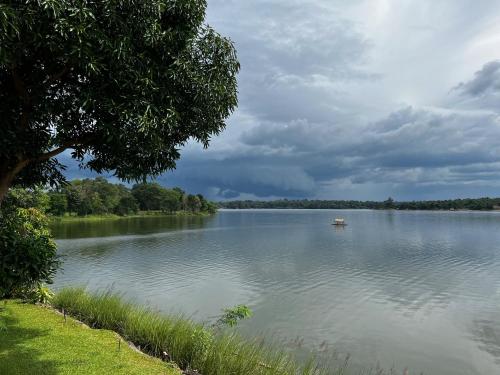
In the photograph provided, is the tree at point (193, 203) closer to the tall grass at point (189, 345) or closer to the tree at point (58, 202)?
the tree at point (58, 202)

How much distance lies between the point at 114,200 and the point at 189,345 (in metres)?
134

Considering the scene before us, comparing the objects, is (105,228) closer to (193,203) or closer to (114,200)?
(114,200)

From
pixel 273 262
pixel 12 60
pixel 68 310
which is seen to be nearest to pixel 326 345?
pixel 68 310

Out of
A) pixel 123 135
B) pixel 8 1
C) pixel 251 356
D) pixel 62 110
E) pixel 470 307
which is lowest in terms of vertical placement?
pixel 470 307

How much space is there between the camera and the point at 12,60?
6.20 m

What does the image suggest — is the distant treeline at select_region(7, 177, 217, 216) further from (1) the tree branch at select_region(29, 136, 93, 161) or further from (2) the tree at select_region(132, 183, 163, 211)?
(1) the tree branch at select_region(29, 136, 93, 161)

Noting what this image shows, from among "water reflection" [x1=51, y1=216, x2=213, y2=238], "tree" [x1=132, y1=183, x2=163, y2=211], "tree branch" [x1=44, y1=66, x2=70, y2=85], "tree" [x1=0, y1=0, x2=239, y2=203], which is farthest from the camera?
"tree" [x1=132, y1=183, x2=163, y2=211]

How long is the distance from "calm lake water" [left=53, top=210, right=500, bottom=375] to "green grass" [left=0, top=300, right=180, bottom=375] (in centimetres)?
883

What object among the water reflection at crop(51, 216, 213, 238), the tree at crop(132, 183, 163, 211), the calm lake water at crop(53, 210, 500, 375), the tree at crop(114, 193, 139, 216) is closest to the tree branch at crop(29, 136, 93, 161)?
the calm lake water at crop(53, 210, 500, 375)

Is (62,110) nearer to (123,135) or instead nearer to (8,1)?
(123,135)

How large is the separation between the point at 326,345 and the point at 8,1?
15.9 m

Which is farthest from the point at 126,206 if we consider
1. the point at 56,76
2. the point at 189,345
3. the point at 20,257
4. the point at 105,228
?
the point at 56,76

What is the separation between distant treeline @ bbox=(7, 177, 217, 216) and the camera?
345 feet

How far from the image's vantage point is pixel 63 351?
30.5 ft
